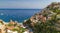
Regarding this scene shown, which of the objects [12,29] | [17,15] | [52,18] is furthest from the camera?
[17,15]

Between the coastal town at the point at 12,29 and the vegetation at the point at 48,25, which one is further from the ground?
the vegetation at the point at 48,25

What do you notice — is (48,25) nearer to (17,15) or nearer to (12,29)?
(12,29)

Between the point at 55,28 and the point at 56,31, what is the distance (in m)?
0.03

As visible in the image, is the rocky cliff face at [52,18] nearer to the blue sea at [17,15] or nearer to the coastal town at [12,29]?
the coastal town at [12,29]

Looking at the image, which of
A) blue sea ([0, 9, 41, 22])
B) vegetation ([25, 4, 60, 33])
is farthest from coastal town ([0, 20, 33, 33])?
blue sea ([0, 9, 41, 22])

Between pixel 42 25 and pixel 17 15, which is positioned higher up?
pixel 42 25

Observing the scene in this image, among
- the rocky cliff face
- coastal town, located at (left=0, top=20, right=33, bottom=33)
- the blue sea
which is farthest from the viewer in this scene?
the blue sea

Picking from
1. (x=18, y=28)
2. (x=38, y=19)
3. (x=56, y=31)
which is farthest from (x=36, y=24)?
(x=56, y=31)

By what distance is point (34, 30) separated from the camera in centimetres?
206

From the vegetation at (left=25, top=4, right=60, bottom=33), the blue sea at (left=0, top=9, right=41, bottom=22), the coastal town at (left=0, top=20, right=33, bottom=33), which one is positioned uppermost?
the vegetation at (left=25, top=4, right=60, bottom=33)

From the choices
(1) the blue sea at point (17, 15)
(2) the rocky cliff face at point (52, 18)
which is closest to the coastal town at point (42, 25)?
(2) the rocky cliff face at point (52, 18)

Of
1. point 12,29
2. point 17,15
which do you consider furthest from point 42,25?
point 17,15

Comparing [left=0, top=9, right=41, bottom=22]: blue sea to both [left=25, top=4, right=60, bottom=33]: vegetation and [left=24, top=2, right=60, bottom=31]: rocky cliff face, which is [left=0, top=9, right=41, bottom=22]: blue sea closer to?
[left=24, top=2, right=60, bottom=31]: rocky cliff face

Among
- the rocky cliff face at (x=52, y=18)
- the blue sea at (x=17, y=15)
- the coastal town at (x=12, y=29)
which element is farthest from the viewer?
the blue sea at (x=17, y=15)
